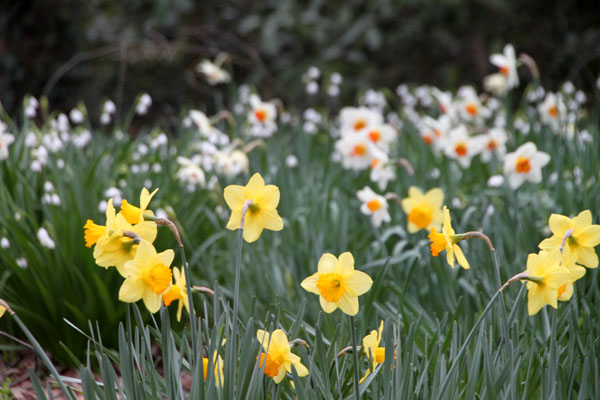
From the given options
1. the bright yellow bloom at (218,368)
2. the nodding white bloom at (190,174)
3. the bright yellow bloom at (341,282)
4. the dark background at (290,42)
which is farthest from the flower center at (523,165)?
the dark background at (290,42)

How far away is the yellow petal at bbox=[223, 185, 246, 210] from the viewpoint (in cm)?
130

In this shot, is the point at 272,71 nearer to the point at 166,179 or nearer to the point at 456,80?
the point at 456,80

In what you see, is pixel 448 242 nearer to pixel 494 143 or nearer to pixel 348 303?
pixel 348 303

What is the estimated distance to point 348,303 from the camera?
1282 mm

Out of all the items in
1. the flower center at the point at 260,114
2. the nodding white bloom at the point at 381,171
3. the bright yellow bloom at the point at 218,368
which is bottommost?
the bright yellow bloom at the point at 218,368

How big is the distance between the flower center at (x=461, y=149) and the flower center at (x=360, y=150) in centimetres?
41

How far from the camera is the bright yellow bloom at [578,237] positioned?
1.36 m

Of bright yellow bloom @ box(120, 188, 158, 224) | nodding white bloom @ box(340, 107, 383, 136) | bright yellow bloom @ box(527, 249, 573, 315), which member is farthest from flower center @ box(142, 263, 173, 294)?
nodding white bloom @ box(340, 107, 383, 136)

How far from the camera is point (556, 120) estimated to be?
359 cm

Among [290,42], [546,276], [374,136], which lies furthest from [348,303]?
[290,42]

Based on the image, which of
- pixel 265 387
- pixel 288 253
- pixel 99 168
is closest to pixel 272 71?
pixel 99 168

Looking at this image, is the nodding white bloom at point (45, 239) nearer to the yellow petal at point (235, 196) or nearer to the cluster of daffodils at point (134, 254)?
the cluster of daffodils at point (134, 254)

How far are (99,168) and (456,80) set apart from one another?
217 inches

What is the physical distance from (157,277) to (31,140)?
2.19 meters
